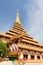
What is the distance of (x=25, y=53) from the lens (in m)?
29.3

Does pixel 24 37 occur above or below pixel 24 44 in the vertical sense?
above

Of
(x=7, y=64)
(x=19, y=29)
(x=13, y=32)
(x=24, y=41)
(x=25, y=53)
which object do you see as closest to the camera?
(x=7, y=64)

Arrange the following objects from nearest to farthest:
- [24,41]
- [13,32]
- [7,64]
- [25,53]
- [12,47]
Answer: [7,64]
[12,47]
[25,53]
[24,41]
[13,32]

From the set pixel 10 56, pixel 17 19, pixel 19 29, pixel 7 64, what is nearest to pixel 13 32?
pixel 19 29

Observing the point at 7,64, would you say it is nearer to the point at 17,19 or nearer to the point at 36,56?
the point at 36,56

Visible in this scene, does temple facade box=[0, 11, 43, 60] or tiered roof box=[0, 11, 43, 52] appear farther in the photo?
tiered roof box=[0, 11, 43, 52]

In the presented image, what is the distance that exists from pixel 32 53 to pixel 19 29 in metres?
A: 6.99

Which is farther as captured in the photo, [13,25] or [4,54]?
[13,25]

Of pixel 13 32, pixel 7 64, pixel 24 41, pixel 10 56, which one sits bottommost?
pixel 7 64

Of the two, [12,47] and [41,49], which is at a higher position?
[41,49]

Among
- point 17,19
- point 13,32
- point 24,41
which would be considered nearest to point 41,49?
point 24,41

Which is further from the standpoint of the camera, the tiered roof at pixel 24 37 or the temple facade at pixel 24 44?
the tiered roof at pixel 24 37

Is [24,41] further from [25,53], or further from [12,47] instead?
[12,47]

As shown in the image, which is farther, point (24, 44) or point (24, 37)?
point (24, 37)
